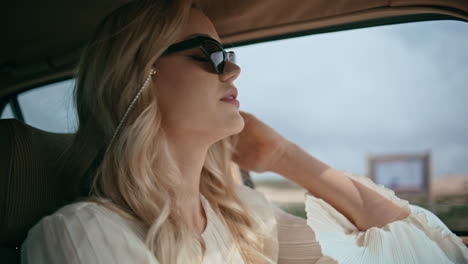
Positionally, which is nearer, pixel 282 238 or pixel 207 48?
pixel 207 48

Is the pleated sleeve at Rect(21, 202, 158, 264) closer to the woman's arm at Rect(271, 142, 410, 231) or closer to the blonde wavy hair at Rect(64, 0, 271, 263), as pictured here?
the blonde wavy hair at Rect(64, 0, 271, 263)

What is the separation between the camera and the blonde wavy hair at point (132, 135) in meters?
1.45

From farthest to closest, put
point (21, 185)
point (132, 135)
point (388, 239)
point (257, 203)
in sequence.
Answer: point (257, 203) → point (388, 239) → point (132, 135) → point (21, 185)

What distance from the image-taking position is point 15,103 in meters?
2.97

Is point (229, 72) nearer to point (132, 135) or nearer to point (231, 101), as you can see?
point (231, 101)

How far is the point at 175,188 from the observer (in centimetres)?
163

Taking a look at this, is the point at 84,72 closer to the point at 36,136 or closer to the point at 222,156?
the point at 36,136

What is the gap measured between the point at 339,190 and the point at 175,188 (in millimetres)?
853

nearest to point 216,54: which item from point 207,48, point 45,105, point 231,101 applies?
point 207,48

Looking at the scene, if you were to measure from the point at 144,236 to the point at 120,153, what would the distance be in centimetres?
33

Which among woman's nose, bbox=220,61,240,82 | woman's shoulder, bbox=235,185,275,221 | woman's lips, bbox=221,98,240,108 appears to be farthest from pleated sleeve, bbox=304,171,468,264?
woman's nose, bbox=220,61,240,82

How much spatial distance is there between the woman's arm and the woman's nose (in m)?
0.62

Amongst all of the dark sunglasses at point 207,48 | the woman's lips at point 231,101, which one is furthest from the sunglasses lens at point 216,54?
the woman's lips at point 231,101

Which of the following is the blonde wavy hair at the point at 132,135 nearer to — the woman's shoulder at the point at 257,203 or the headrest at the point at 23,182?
the headrest at the point at 23,182
